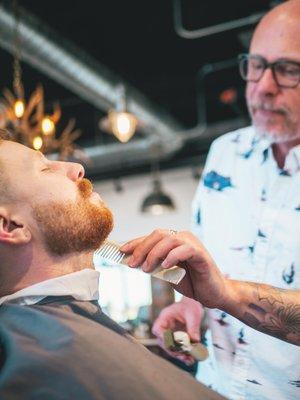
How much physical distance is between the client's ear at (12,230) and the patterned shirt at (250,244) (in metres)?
0.84

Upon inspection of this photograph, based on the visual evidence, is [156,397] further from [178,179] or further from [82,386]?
[178,179]

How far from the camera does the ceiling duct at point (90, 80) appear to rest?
498 centimetres

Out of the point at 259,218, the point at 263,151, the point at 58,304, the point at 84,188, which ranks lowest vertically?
the point at 58,304

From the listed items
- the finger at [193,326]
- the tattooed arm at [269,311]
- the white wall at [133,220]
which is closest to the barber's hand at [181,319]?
the finger at [193,326]

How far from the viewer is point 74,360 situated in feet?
3.82

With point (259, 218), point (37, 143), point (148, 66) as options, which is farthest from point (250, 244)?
point (148, 66)

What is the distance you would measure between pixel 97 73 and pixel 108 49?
0.95 meters

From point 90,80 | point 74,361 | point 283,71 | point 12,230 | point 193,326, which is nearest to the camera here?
point 74,361

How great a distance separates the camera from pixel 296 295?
1.58 meters

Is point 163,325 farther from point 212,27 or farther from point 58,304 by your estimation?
point 212,27

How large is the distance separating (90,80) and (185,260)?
16.9 feet

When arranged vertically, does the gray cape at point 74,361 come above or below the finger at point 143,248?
below

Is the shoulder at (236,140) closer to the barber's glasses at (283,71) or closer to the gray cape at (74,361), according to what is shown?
the barber's glasses at (283,71)

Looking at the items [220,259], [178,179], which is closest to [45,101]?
[178,179]
